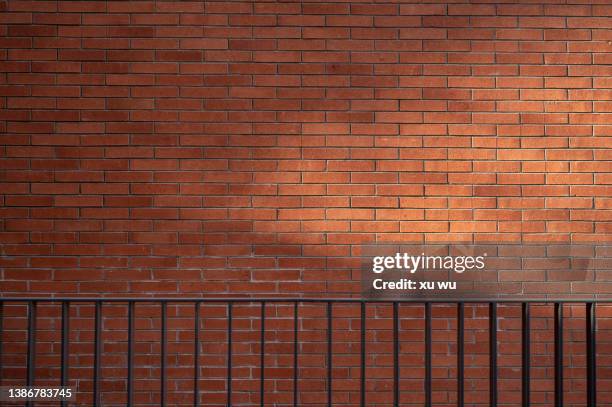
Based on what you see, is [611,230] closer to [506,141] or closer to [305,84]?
[506,141]

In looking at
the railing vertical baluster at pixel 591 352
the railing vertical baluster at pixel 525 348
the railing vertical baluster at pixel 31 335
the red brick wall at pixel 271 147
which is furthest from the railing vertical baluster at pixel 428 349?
the railing vertical baluster at pixel 31 335

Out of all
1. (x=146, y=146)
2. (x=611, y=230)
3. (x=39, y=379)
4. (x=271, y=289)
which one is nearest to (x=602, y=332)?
(x=611, y=230)

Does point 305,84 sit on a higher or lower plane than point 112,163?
higher

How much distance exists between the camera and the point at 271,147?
537cm

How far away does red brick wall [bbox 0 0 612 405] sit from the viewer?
5.36m

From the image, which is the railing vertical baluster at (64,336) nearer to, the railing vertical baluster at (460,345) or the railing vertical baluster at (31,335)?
the railing vertical baluster at (31,335)

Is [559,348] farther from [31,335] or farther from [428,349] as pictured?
[31,335]

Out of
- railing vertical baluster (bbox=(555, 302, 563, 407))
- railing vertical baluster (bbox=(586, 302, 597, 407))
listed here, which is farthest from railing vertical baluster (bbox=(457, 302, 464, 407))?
railing vertical baluster (bbox=(586, 302, 597, 407))

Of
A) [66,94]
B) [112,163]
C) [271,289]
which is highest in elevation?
[66,94]

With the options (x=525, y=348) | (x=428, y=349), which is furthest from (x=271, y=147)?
(x=525, y=348)

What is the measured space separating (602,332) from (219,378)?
2.82 meters

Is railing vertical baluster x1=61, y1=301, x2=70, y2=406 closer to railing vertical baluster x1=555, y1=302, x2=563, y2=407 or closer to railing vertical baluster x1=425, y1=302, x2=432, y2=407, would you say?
railing vertical baluster x1=425, y1=302, x2=432, y2=407

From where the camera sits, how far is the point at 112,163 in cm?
536

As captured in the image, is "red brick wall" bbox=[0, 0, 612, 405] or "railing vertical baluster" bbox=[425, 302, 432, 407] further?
"red brick wall" bbox=[0, 0, 612, 405]
